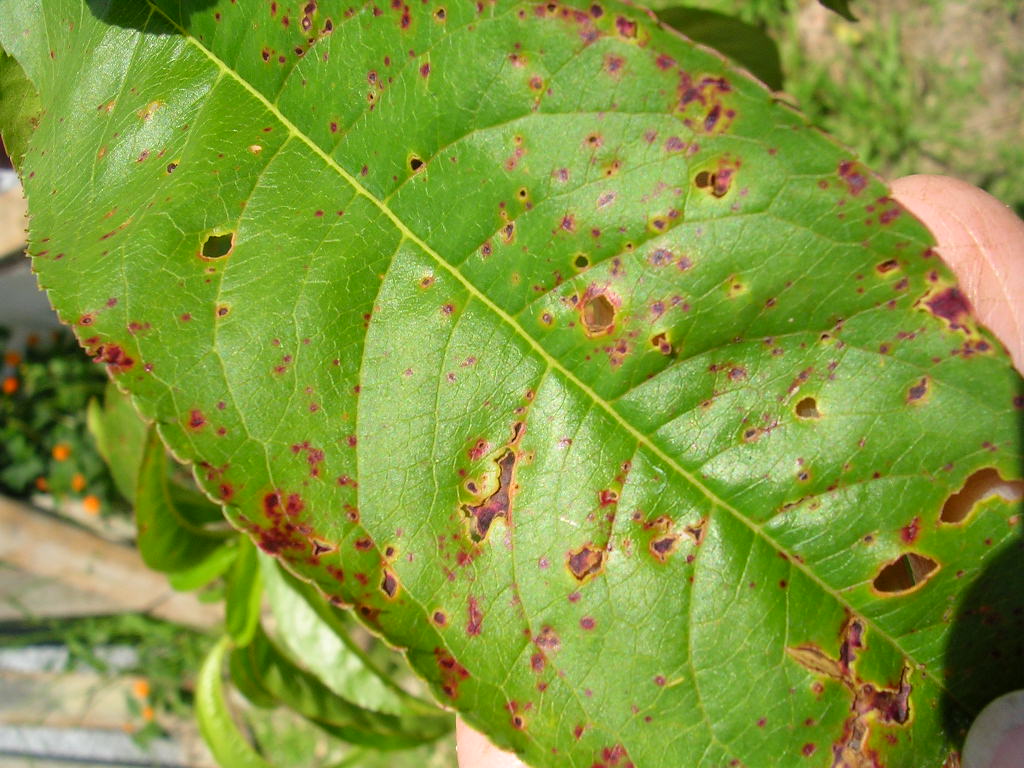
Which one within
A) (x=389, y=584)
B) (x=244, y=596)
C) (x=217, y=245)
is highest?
(x=217, y=245)

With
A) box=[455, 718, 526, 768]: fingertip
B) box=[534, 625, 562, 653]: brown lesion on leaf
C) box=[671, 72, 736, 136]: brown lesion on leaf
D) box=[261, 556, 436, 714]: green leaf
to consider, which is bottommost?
box=[261, 556, 436, 714]: green leaf

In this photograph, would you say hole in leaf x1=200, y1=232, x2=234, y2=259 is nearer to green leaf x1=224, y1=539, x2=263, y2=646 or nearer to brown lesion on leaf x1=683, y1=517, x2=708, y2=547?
brown lesion on leaf x1=683, y1=517, x2=708, y2=547

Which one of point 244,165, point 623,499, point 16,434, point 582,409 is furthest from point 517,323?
point 16,434

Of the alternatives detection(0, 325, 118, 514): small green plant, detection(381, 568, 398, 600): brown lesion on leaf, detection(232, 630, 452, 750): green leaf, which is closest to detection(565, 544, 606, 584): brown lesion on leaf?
detection(381, 568, 398, 600): brown lesion on leaf

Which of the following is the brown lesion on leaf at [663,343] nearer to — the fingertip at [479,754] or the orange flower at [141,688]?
the fingertip at [479,754]

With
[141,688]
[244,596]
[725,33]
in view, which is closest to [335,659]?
[244,596]

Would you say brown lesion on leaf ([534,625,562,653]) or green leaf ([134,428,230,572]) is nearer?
brown lesion on leaf ([534,625,562,653])

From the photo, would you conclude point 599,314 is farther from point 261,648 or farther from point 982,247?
point 261,648
